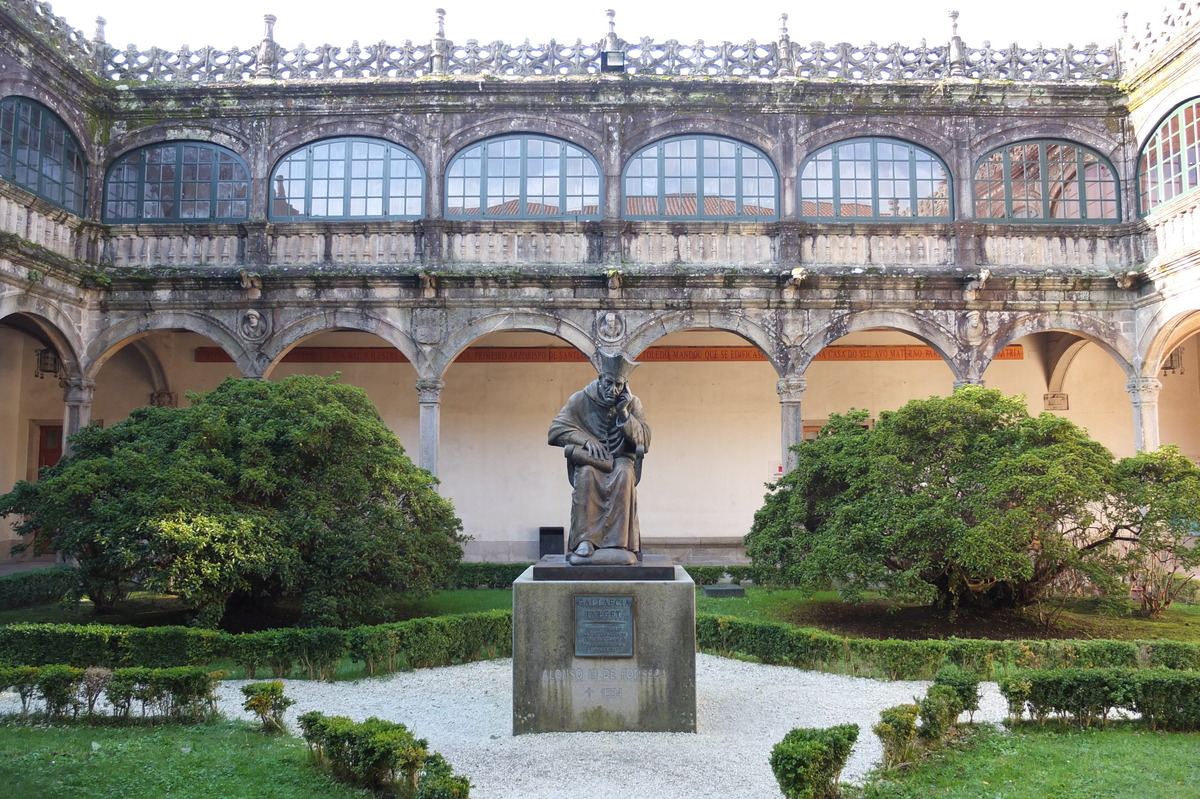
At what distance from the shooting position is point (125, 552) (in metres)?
7.46

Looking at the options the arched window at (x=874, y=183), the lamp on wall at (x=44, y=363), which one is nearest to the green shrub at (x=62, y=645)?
the lamp on wall at (x=44, y=363)

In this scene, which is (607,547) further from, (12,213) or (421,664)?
(12,213)

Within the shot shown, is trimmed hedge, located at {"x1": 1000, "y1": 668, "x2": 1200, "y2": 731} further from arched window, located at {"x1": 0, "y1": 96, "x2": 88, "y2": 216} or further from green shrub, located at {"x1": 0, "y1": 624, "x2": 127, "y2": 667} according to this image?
arched window, located at {"x1": 0, "y1": 96, "x2": 88, "y2": 216}

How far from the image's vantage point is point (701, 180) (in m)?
13.4

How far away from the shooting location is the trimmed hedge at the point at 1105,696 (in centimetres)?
563

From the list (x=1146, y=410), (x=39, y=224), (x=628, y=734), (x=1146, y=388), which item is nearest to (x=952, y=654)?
(x=628, y=734)

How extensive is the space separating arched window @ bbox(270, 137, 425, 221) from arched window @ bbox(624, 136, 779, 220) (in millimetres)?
3669

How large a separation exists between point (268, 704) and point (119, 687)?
44.4 inches

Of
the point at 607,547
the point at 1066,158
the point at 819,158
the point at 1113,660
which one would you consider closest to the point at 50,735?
the point at 607,547

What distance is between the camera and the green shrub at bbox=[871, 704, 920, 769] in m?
4.90

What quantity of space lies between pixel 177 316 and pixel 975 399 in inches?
465

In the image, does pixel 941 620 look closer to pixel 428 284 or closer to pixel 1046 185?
pixel 1046 185

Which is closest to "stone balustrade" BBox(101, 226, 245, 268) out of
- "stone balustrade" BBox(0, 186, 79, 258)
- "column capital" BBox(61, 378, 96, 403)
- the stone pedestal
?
"stone balustrade" BBox(0, 186, 79, 258)

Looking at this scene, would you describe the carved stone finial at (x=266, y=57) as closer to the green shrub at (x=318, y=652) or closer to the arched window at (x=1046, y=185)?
the green shrub at (x=318, y=652)
